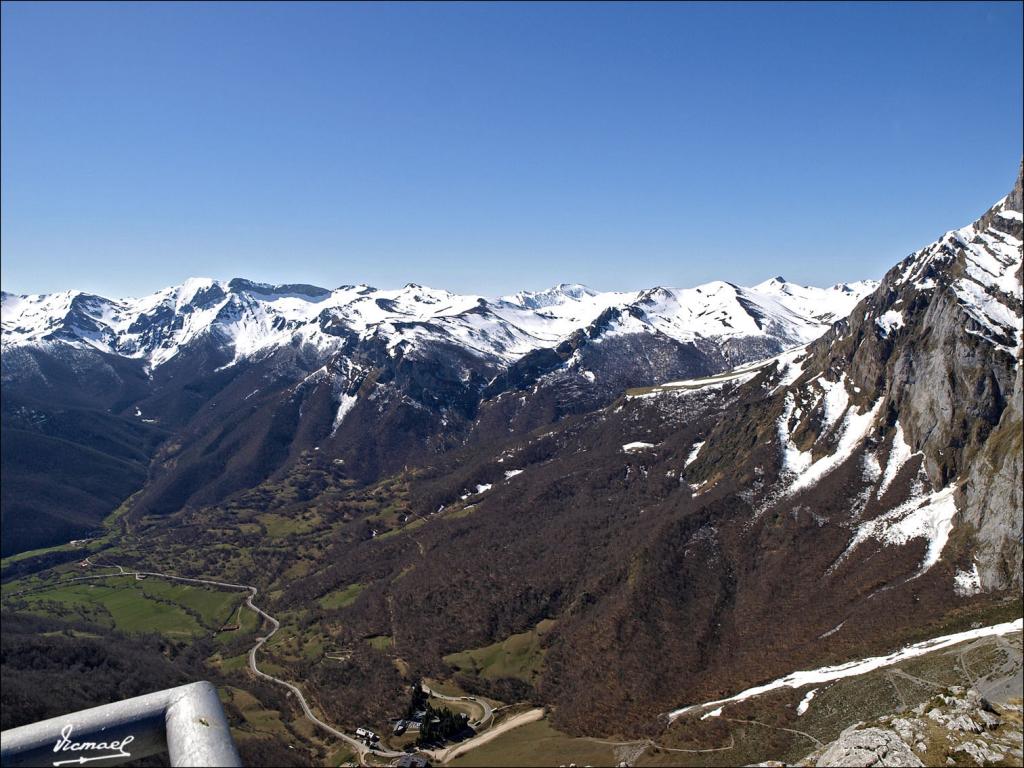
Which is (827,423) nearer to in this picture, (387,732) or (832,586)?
(832,586)

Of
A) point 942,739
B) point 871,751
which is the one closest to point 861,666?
point 942,739

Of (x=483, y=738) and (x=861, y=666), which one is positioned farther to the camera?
(x=483, y=738)

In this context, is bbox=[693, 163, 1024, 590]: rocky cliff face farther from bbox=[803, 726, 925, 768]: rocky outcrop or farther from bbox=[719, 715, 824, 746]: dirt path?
bbox=[803, 726, 925, 768]: rocky outcrop

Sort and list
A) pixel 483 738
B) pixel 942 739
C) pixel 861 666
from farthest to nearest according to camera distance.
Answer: pixel 483 738 < pixel 861 666 < pixel 942 739

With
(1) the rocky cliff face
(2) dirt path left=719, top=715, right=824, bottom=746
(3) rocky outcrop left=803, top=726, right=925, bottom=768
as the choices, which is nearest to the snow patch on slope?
(2) dirt path left=719, top=715, right=824, bottom=746

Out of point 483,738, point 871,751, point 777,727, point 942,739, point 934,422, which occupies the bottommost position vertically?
point 777,727

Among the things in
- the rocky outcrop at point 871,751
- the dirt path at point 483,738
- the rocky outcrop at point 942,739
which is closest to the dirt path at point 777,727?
the rocky outcrop at point 942,739

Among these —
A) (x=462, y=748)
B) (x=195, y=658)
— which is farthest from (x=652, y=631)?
(x=195, y=658)

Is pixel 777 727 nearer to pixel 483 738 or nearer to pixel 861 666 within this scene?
pixel 861 666

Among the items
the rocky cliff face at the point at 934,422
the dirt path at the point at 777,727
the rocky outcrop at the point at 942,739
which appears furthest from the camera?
the rocky cliff face at the point at 934,422

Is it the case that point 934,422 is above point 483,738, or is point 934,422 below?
above

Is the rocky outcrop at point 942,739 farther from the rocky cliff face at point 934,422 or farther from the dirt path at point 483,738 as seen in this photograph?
the rocky cliff face at point 934,422

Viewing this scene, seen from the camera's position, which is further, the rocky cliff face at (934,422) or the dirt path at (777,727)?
the rocky cliff face at (934,422)
